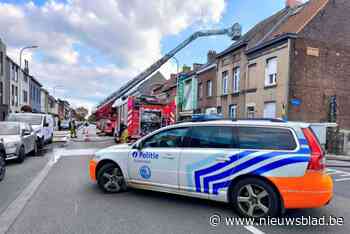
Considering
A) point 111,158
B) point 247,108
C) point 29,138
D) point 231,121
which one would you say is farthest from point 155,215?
point 247,108

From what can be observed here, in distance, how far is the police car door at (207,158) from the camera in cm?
460

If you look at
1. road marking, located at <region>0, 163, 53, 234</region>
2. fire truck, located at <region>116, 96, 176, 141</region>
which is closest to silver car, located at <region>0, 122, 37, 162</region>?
road marking, located at <region>0, 163, 53, 234</region>

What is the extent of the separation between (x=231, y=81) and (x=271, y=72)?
4.39 m

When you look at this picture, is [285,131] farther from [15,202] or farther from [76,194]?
[15,202]

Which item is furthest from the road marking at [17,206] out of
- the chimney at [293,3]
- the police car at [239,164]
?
the chimney at [293,3]

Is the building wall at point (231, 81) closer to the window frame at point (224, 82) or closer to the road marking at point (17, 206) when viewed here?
the window frame at point (224, 82)

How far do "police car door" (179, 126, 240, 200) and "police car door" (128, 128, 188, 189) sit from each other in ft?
0.57

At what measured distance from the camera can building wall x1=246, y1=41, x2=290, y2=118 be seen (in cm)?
1589

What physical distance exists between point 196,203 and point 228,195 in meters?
0.81

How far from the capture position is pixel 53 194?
18.2 ft

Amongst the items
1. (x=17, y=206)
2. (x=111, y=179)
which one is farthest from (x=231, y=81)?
(x=17, y=206)

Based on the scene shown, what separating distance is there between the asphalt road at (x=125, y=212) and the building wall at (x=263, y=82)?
34.0ft

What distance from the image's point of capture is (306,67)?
16.2m

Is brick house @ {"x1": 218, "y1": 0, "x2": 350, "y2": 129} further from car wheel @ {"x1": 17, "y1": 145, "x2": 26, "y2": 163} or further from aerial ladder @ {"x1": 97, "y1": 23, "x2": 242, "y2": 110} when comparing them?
car wheel @ {"x1": 17, "y1": 145, "x2": 26, "y2": 163}
